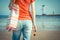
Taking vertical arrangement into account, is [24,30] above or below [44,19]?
below

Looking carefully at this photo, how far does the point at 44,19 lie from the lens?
5.05ft

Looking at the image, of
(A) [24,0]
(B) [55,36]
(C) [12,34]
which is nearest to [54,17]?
(B) [55,36]

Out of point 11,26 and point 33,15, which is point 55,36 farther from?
point 11,26

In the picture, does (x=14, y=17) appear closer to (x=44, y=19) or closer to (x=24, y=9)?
(x=24, y=9)

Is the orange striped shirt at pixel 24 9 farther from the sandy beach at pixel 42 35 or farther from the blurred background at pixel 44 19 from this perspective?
the sandy beach at pixel 42 35

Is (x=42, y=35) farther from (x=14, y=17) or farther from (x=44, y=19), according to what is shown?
(x=14, y=17)

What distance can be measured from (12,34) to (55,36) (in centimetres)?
44

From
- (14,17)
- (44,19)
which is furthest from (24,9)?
(44,19)

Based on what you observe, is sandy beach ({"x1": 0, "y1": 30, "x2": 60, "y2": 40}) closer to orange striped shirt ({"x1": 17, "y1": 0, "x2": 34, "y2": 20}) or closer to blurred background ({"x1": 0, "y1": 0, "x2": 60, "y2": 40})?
blurred background ({"x1": 0, "y1": 0, "x2": 60, "y2": 40})

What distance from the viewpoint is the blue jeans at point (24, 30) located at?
58.1 inches

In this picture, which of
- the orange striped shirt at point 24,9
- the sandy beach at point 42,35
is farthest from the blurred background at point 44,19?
the orange striped shirt at point 24,9

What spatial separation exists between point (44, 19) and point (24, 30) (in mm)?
235

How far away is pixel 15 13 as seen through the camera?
1467 millimetres

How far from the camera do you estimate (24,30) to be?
1.49 meters
